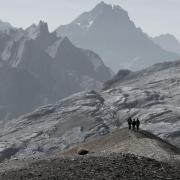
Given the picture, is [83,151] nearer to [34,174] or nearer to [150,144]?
[150,144]

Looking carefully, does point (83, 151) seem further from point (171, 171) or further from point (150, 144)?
point (171, 171)

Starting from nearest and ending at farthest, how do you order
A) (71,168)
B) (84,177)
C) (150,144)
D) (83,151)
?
(84,177) → (71,168) → (83,151) → (150,144)

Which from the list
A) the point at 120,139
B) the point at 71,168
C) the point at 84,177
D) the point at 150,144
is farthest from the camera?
the point at 120,139

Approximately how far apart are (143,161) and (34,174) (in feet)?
37.3

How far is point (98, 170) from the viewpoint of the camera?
119 feet

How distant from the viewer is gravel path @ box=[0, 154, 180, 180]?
112 ft

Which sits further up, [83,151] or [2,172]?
[83,151]

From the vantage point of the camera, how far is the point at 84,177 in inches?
1321

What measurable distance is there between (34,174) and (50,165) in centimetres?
417

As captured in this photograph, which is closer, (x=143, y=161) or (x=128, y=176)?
(x=128, y=176)

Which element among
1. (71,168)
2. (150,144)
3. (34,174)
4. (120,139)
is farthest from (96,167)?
(120,139)

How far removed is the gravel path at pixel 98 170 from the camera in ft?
112

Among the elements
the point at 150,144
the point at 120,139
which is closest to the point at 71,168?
the point at 150,144

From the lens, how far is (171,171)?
4056cm
